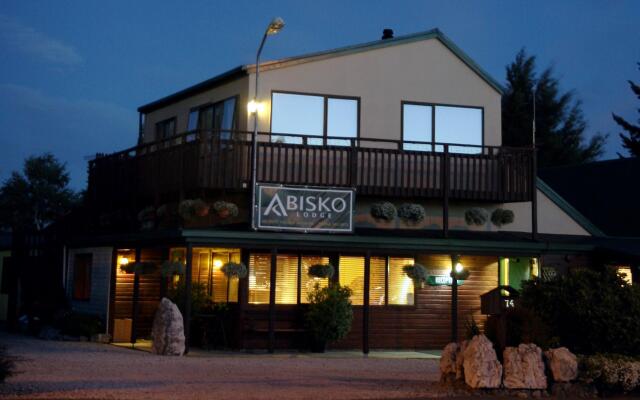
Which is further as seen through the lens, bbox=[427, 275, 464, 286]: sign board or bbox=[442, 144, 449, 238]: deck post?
bbox=[427, 275, 464, 286]: sign board

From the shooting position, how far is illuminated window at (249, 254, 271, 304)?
865 inches

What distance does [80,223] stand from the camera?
2756 cm

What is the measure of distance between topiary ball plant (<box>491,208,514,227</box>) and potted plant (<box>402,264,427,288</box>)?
10.2 ft

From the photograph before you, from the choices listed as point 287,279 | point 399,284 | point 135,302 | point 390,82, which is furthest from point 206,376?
point 390,82

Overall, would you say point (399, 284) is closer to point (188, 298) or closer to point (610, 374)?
point (188, 298)

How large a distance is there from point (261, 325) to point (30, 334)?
7.28m

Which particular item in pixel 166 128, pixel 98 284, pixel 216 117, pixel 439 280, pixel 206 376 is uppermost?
pixel 166 128

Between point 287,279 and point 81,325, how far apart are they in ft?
18.5

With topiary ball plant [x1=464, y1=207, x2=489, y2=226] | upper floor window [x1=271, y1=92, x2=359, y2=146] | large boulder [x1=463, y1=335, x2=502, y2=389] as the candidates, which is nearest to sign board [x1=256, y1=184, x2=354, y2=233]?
upper floor window [x1=271, y1=92, x2=359, y2=146]

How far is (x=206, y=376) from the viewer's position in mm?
15945

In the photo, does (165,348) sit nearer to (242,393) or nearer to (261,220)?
(261,220)

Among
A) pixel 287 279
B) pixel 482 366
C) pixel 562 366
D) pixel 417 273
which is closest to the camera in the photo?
pixel 482 366

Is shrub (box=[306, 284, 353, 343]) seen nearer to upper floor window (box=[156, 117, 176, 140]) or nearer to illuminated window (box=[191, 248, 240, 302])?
illuminated window (box=[191, 248, 240, 302])

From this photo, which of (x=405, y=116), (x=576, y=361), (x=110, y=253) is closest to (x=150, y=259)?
(x=110, y=253)
